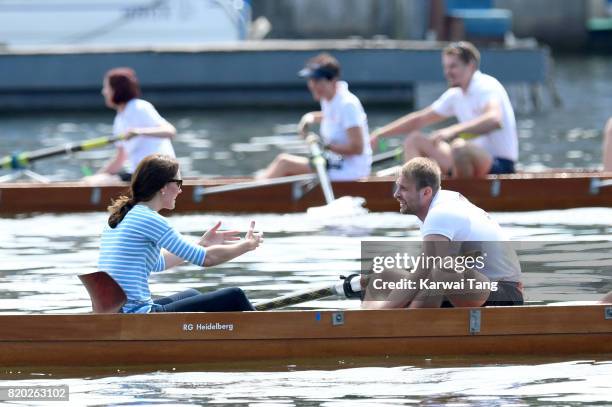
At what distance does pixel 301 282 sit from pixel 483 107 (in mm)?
4114

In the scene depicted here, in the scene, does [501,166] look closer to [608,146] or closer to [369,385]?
[608,146]

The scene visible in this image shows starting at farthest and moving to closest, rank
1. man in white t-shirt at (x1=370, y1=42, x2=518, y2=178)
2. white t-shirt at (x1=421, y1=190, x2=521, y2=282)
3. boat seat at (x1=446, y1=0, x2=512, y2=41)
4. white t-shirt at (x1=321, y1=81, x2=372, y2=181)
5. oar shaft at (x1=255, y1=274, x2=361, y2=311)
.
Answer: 1. boat seat at (x1=446, y1=0, x2=512, y2=41)
2. white t-shirt at (x1=321, y1=81, x2=372, y2=181)
3. man in white t-shirt at (x1=370, y1=42, x2=518, y2=178)
4. oar shaft at (x1=255, y1=274, x2=361, y2=311)
5. white t-shirt at (x1=421, y1=190, x2=521, y2=282)

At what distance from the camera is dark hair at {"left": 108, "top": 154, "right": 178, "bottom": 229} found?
914 centimetres

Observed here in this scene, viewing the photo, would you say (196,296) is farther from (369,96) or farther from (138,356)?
(369,96)

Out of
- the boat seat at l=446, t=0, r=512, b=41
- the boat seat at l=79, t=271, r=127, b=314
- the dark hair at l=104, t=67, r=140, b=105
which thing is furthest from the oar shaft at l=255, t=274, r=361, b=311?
the boat seat at l=446, t=0, r=512, b=41

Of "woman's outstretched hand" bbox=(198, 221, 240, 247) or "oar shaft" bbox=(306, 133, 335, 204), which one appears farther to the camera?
"oar shaft" bbox=(306, 133, 335, 204)

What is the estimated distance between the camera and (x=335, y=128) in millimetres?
15750

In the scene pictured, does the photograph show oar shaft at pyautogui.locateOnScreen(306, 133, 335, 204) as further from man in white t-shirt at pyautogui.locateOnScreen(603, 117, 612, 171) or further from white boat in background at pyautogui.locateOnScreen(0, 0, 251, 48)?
white boat in background at pyautogui.locateOnScreen(0, 0, 251, 48)

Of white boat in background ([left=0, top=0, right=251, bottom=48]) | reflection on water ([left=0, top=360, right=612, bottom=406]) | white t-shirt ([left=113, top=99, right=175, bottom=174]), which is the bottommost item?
reflection on water ([left=0, top=360, right=612, bottom=406])

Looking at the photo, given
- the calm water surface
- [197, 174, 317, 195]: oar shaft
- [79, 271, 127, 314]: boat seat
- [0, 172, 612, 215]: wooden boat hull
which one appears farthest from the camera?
[197, 174, 317, 195]: oar shaft

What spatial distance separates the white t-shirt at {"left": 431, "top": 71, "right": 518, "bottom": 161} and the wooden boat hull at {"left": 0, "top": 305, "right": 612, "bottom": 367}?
6302 millimetres

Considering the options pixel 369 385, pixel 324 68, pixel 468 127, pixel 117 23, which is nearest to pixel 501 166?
pixel 468 127

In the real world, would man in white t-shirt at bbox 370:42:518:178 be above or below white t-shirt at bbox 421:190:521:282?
above

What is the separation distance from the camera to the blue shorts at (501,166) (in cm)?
1616
